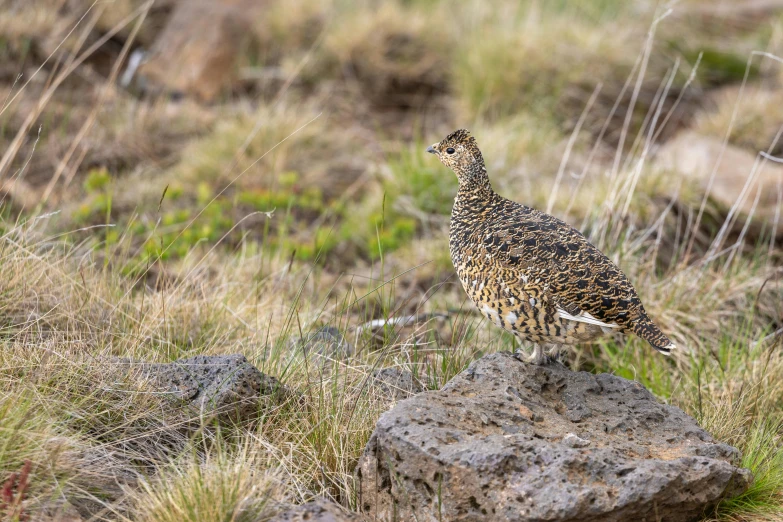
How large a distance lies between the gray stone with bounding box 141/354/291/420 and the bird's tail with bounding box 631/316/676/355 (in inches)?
59.2

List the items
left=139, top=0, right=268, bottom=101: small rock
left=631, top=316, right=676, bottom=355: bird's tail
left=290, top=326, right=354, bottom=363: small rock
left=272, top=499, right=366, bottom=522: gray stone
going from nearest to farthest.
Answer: left=272, top=499, right=366, bottom=522: gray stone → left=631, top=316, right=676, bottom=355: bird's tail → left=290, top=326, right=354, bottom=363: small rock → left=139, top=0, right=268, bottom=101: small rock

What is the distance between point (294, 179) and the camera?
7570 mm

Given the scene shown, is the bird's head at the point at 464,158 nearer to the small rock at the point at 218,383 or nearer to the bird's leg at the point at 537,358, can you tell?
the bird's leg at the point at 537,358

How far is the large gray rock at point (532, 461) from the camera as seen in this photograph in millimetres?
2947

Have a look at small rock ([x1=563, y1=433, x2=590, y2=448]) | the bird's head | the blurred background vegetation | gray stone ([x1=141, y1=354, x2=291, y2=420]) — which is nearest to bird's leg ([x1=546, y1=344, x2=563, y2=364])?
the blurred background vegetation

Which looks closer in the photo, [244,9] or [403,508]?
[403,508]

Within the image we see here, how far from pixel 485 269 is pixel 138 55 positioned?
23.7ft

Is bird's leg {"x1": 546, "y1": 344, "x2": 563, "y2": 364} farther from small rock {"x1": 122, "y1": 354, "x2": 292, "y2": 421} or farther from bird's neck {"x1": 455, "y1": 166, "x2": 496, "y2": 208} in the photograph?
small rock {"x1": 122, "y1": 354, "x2": 292, "y2": 421}

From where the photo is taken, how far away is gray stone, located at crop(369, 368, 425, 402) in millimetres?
3811

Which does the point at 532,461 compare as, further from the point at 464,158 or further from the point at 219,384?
the point at 464,158

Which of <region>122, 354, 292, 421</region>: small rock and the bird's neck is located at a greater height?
the bird's neck

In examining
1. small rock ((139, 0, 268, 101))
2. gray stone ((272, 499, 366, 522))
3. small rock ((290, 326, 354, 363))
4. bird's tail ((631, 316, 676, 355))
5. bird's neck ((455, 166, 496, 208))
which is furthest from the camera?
small rock ((139, 0, 268, 101))

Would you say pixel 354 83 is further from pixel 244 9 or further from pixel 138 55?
pixel 138 55

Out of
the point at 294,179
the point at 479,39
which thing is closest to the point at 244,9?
the point at 479,39
